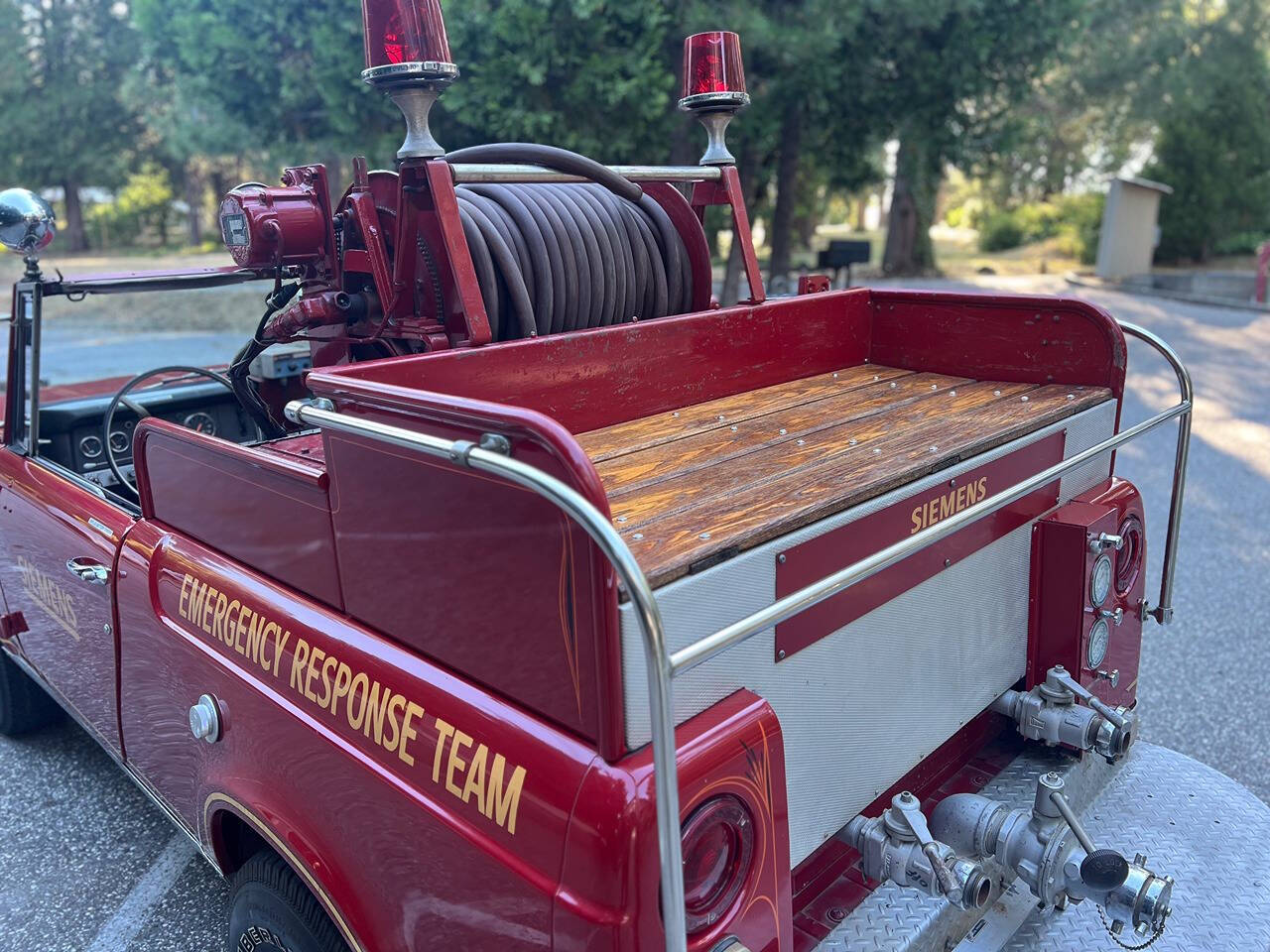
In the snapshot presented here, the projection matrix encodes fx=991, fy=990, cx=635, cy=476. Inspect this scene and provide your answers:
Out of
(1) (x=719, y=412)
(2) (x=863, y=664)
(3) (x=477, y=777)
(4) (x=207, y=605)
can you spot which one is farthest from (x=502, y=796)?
(1) (x=719, y=412)

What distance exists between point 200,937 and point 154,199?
36.5 metres

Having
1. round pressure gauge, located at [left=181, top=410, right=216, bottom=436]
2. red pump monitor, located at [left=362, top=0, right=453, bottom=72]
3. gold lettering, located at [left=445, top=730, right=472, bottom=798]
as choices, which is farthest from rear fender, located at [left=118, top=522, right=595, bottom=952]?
round pressure gauge, located at [left=181, top=410, right=216, bottom=436]

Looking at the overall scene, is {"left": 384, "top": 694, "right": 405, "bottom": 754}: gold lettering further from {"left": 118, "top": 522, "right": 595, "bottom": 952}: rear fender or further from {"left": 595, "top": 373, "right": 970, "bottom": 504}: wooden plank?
{"left": 595, "top": 373, "right": 970, "bottom": 504}: wooden plank

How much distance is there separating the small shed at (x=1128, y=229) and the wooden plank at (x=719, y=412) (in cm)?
1796

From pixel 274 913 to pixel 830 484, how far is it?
1.40 metres

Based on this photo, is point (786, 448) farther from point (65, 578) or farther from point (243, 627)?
point (65, 578)

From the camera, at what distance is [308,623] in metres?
1.85

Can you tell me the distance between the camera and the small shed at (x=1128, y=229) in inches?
729

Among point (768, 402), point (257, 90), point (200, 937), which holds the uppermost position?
point (257, 90)

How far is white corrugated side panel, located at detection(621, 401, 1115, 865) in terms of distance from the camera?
1.51 meters

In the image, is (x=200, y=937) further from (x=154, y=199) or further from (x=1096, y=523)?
(x=154, y=199)

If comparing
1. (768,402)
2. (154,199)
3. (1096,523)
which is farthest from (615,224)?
(154,199)

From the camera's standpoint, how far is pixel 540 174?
8.60 feet

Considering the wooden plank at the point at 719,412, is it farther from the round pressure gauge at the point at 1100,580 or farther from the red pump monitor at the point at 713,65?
the red pump monitor at the point at 713,65
